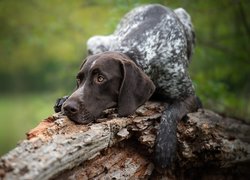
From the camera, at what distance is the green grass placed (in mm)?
11328

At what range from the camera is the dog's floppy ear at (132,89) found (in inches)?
171

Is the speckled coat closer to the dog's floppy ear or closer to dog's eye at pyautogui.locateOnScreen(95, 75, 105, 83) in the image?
the dog's floppy ear

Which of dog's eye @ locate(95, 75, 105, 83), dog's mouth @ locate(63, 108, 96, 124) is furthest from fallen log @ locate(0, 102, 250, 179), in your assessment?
dog's eye @ locate(95, 75, 105, 83)

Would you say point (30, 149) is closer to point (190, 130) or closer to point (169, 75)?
point (190, 130)

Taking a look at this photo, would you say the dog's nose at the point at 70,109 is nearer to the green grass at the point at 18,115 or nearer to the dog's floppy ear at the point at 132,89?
the dog's floppy ear at the point at 132,89

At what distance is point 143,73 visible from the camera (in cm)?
460

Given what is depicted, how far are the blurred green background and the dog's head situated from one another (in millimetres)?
2428

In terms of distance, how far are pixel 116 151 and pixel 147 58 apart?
1.47 m

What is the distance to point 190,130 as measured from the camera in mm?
4570

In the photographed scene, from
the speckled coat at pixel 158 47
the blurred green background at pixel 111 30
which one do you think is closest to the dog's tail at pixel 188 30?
the speckled coat at pixel 158 47

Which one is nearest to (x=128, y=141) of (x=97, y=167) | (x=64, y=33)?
(x=97, y=167)

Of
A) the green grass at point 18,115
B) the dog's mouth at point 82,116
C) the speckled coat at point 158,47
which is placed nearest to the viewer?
the dog's mouth at point 82,116

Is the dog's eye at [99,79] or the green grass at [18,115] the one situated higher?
the dog's eye at [99,79]

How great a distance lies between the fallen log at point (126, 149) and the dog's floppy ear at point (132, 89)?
9 cm
